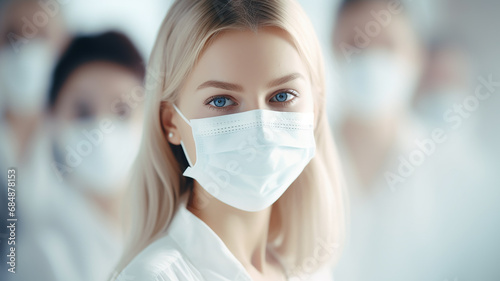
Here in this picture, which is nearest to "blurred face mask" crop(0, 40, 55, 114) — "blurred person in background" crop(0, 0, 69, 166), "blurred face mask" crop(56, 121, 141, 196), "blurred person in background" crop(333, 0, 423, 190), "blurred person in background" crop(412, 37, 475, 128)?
"blurred person in background" crop(0, 0, 69, 166)

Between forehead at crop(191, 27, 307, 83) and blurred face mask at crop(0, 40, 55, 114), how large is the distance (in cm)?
53

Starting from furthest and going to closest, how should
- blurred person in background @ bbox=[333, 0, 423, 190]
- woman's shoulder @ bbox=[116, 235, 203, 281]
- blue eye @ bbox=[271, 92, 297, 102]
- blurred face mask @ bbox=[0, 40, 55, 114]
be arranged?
blurred person in background @ bbox=[333, 0, 423, 190], blurred face mask @ bbox=[0, 40, 55, 114], blue eye @ bbox=[271, 92, 297, 102], woman's shoulder @ bbox=[116, 235, 203, 281]

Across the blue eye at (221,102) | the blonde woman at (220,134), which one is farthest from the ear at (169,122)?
the blue eye at (221,102)

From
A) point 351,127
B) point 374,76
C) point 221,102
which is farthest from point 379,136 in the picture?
point 221,102

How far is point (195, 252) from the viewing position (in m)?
1.22

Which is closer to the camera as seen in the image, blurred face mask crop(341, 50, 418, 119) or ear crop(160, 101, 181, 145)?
ear crop(160, 101, 181, 145)

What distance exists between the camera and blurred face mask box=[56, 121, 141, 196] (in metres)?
1.40

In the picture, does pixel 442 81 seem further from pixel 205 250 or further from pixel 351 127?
pixel 205 250

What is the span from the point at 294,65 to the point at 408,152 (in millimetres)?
810

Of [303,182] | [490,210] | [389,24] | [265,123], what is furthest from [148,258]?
[490,210]

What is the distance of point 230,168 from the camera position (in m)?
1.17

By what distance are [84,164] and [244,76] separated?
0.62 meters

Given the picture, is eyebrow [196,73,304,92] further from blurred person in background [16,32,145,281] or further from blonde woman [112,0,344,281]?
blurred person in background [16,32,145,281]

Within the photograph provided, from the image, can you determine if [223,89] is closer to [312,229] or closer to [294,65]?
[294,65]
